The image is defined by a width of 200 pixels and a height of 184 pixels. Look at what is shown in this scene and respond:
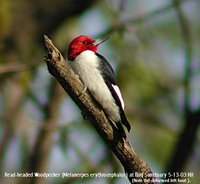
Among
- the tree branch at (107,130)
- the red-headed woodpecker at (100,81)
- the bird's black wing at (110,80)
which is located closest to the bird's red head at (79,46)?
the red-headed woodpecker at (100,81)

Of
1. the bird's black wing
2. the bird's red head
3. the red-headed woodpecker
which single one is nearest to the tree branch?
the red-headed woodpecker

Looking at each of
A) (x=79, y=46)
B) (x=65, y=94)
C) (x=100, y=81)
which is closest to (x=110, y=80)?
(x=100, y=81)

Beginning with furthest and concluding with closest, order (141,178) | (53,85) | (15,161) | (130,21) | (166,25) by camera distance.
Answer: (166,25) → (15,161) → (53,85) → (130,21) → (141,178)

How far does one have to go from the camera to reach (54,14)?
667 cm

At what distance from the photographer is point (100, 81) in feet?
14.2

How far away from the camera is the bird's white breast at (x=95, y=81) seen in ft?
13.7

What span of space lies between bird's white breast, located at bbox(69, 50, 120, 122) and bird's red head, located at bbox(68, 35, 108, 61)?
0.08m

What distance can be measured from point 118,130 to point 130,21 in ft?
8.58

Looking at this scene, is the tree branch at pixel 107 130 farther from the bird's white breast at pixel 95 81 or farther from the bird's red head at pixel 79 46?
the bird's red head at pixel 79 46

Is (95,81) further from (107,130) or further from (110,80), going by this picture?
(107,130)

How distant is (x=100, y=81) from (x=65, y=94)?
328cm

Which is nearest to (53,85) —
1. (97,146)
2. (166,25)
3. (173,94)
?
(97,146)

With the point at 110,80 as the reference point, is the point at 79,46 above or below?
above

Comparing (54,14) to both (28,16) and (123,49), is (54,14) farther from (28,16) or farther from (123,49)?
(123,49)
